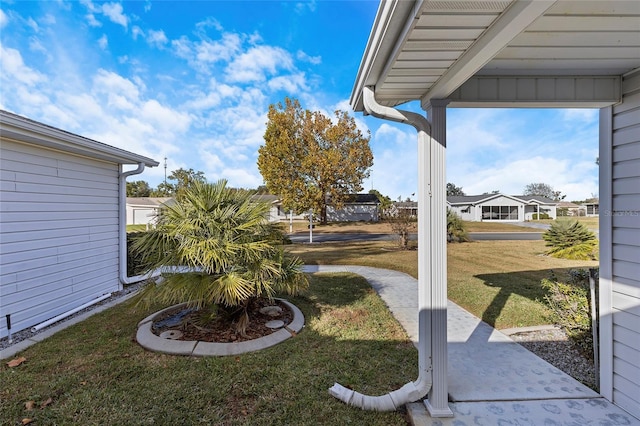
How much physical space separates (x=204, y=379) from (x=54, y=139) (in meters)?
4.05

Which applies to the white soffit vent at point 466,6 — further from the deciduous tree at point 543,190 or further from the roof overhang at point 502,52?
the deciduous tree at point 543,190

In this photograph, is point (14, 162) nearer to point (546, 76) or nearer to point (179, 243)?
point (179, 243)

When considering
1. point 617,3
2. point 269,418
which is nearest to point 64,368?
point 269,418

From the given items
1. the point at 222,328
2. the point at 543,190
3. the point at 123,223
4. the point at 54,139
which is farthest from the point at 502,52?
the point at 543,190

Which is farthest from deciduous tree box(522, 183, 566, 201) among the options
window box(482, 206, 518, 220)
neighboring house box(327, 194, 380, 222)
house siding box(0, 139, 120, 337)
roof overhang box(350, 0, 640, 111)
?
house siding box(0, 139, 120, 337)

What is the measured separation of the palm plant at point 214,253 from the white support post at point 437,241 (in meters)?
2.01

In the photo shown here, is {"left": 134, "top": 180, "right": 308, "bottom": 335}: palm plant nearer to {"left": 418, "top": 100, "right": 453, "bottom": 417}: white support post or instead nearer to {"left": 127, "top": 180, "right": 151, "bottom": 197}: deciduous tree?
{"left": 418, "top": 100, "right": 453, "bottom": 417}: white support post

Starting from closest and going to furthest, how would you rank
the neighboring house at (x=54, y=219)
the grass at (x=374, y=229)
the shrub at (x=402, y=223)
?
the neighboring house at (x=54, y=219)
the shrub at (x=402, y=223)
the grass at (x=374, y=229)

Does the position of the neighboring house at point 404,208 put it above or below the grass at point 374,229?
above

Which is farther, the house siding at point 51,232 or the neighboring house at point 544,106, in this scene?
the house siding at point 51,232

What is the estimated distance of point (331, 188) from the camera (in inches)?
739

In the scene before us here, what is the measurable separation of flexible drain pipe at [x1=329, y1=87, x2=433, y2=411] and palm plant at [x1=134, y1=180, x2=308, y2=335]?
64.3 inches

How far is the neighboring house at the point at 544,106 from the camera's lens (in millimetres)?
1829

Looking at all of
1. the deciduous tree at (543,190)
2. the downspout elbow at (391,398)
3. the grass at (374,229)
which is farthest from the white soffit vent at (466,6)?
the deciduous tree at (543,190)
